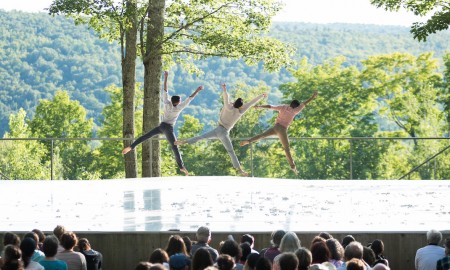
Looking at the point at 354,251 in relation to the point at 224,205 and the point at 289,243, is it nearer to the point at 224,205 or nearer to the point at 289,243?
the point at 289,243

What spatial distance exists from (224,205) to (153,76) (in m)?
9.90

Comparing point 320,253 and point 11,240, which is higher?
point 11,240

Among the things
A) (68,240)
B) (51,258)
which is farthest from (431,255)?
(51,258)

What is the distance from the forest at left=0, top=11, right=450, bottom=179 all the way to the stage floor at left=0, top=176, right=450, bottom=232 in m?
2.84

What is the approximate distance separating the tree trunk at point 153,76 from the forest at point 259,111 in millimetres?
2195

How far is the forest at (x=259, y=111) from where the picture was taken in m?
27.6

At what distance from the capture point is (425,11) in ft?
77.3

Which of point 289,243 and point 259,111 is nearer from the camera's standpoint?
point 289,243

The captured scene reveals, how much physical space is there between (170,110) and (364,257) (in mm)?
9004

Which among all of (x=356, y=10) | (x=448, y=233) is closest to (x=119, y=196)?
(x=448, y=233)

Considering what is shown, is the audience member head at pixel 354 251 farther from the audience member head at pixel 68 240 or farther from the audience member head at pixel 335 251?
the audience member head at pixel 68 240

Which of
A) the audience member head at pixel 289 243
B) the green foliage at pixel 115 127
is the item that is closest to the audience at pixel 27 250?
the audience member head at pixel 289 243

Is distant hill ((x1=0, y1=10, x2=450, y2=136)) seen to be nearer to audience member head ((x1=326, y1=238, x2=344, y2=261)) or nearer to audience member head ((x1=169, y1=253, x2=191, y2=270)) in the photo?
audience member head ((x1=326, y1=238, x2=344, y2=261))

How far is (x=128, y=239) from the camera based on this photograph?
11648 mm
